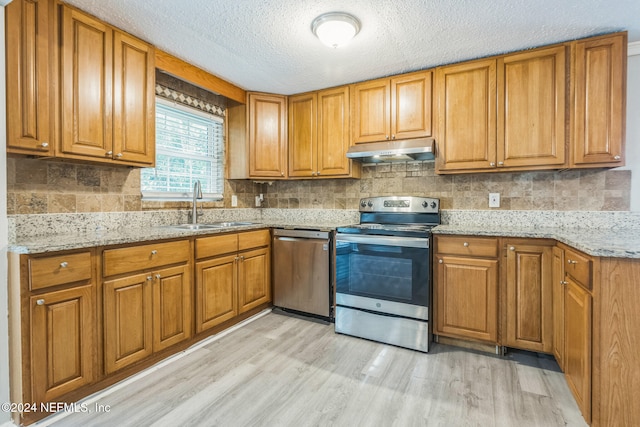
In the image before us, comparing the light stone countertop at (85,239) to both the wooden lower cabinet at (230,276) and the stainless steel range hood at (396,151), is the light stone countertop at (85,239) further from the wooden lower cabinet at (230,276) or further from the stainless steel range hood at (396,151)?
the stainless steel range hood at (396,151)

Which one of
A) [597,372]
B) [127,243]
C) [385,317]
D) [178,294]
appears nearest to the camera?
[597,372]

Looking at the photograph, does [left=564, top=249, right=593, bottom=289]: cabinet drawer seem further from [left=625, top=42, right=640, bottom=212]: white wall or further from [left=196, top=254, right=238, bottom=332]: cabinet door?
[left=196, top=254, right=238, bottom=332]: cabinet door

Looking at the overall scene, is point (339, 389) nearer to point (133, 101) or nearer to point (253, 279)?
point (253, 279)

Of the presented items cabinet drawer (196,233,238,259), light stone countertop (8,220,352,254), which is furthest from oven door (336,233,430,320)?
light stone countertop (8,220,352,254)

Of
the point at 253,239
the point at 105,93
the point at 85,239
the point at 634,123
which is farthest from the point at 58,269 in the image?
the point at 634,123

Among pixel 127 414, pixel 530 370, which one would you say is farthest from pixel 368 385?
pixel 127 414

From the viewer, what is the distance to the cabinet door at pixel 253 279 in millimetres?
2812

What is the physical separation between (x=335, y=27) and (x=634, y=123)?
224cm

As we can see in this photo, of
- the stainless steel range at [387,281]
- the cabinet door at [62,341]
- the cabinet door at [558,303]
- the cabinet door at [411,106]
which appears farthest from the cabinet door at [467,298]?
the cabinet door at [62,341]

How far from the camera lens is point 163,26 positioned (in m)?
2.08

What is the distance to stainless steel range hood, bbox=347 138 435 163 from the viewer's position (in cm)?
263

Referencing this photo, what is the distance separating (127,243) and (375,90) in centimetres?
237

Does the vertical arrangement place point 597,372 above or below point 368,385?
above

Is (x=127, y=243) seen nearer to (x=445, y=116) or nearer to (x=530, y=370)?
(x=445, y=116)
